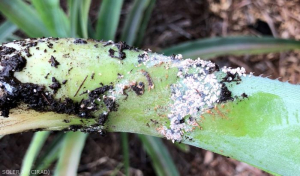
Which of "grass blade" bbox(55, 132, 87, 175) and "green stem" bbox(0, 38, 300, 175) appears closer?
"green stem" bbox(0, 38, 300, 175)

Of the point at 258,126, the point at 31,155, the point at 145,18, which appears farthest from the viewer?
the point at 145,18

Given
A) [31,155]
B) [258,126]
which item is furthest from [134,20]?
[258,126]

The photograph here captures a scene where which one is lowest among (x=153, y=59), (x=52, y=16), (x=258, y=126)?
(x=258, y=126)

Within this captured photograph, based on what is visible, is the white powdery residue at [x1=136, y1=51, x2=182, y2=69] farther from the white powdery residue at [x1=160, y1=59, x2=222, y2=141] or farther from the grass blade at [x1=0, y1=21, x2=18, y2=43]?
the grass blade at [x1=0, y1=21, x2=18, y2=43]

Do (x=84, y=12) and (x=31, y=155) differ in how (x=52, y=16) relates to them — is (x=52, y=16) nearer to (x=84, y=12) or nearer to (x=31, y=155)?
(x=84, y=12)

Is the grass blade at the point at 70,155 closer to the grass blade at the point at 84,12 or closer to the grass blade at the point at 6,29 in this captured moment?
the grass blade at the point at 84,12

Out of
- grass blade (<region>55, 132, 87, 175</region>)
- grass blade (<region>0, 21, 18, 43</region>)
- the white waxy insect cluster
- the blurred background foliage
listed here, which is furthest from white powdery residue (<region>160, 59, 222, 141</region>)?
grass blade (<region>0, 21, 18, 43</region>)
